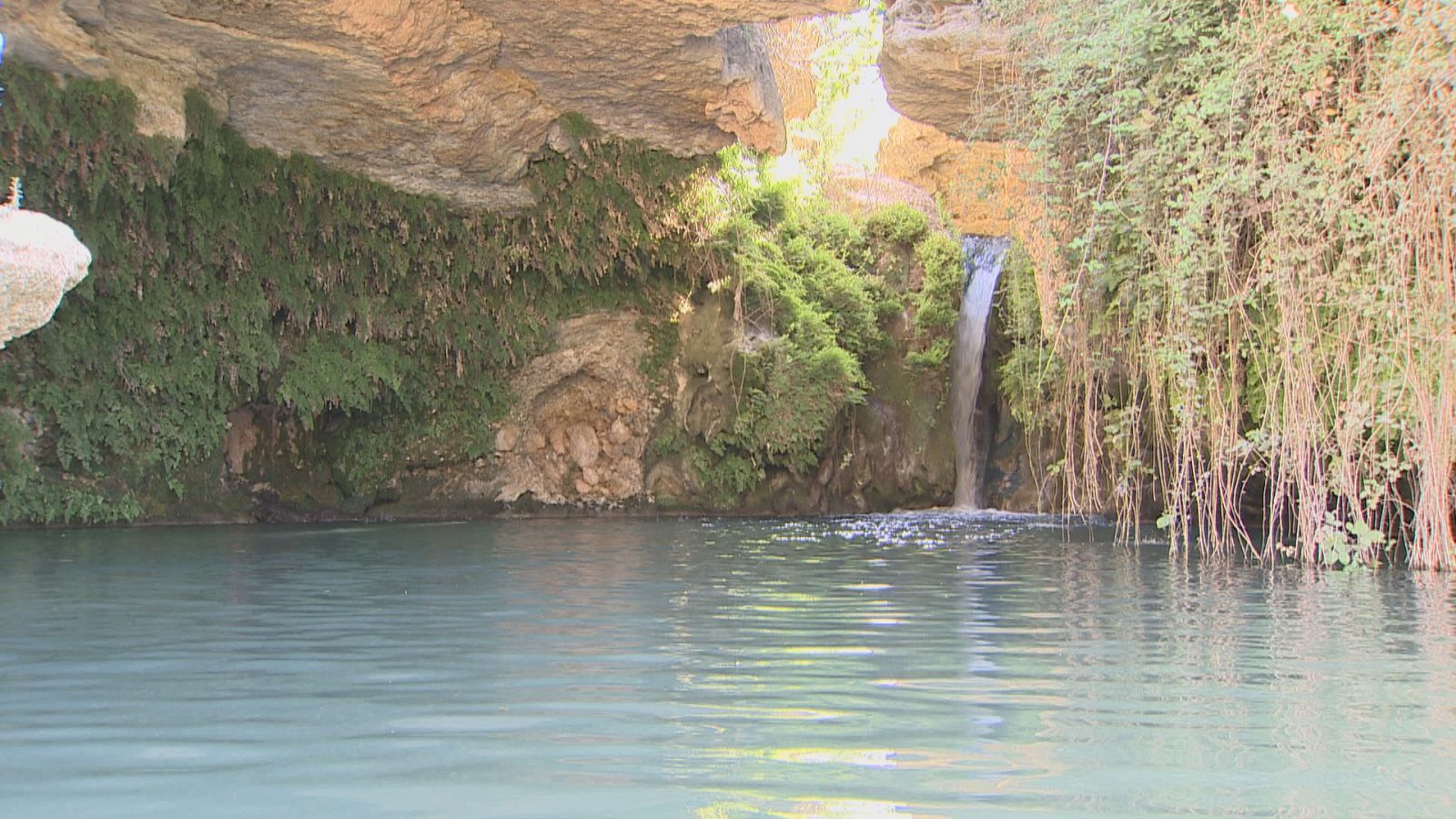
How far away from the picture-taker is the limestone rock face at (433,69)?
8.61 meters

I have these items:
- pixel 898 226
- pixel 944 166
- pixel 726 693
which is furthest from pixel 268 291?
pixel 944 166

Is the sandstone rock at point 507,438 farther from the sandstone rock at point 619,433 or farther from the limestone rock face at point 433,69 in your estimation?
the limestone rock face at point 433,69

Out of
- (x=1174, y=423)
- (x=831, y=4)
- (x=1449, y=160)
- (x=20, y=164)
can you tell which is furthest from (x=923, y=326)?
(x=20, y=164)

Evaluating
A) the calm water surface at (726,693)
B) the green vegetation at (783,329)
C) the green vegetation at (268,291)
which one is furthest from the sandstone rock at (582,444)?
the calm water surface at (726,693)

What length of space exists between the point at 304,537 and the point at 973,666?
7.58 metres

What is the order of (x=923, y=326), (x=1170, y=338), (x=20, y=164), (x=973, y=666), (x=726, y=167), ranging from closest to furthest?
(x=973, y=666), (x=1170, y=338), (x=20, y=164), (x=726, y=167), (x=923, y=326)

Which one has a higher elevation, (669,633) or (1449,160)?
(1449,160)

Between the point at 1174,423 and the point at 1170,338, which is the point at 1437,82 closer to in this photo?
the point at 1170,338

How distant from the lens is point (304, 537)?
10047 mm

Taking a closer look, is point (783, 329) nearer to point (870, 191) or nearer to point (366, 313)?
point (366, 313)

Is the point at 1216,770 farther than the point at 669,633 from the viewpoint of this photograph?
No

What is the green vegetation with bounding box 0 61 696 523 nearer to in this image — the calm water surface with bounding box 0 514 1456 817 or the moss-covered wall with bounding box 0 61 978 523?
the moss-covered wall with bounding box 0 61 978 523

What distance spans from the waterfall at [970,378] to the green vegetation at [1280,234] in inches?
212

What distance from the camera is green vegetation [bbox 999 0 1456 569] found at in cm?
642
